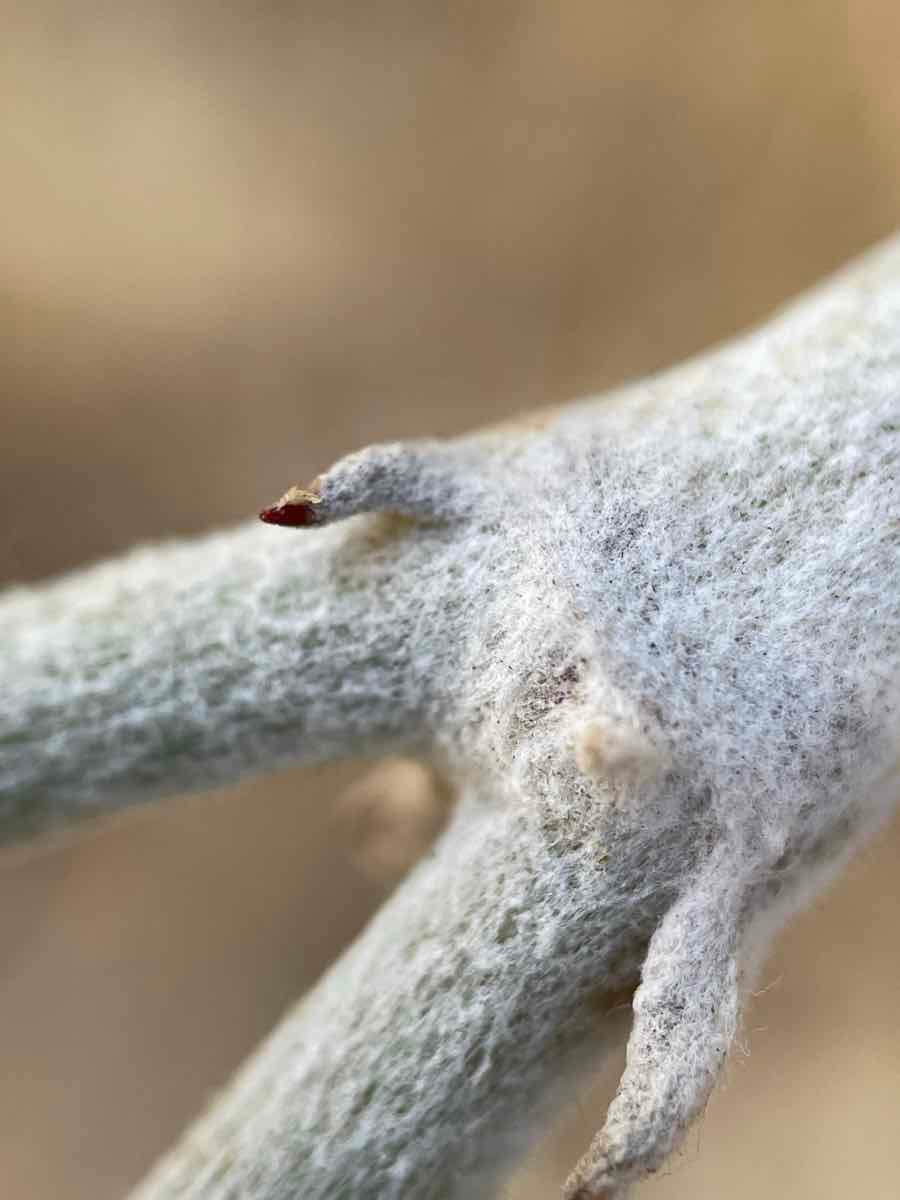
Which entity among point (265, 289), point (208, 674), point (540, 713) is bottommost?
point (540, 713)

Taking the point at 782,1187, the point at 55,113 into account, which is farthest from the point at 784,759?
the point at 55,113

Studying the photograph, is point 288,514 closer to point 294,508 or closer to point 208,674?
point 294,508

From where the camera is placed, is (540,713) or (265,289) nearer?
(540,713)

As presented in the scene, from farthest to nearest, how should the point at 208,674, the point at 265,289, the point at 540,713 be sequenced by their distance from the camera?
the point at 265,289 → the point at 208,674 → the point at 540,713

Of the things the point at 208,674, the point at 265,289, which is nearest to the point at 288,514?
the point at 208,674

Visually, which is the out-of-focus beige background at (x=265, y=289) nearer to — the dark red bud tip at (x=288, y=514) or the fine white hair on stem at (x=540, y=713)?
the fine white hair on stem at (x=540, y=713)

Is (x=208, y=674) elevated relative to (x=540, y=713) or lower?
elevated

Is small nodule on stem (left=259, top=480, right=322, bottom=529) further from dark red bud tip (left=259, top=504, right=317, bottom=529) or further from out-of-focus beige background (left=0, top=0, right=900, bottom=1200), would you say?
out-of-focus beige background (left=0, top=0, right=900, bottom=1200)
